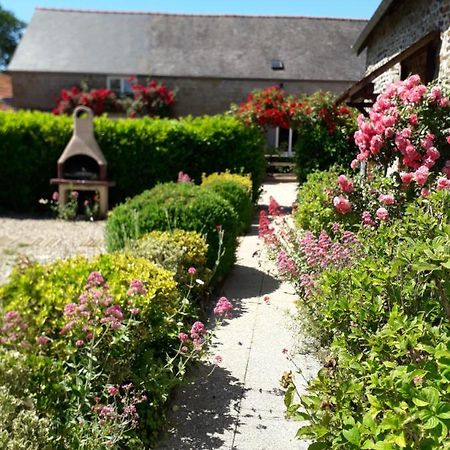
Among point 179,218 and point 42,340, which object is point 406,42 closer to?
point 179,218

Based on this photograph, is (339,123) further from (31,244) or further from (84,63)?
(84,63)

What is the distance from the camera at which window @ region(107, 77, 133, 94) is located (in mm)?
24422

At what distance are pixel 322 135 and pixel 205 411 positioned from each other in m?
9.53

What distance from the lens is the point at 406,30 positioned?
944 centimetres

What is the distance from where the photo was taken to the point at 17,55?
24188 millimetres

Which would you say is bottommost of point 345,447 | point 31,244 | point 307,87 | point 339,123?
point 31,244

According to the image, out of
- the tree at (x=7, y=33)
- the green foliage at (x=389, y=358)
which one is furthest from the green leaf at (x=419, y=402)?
the tree at (x=7, y=33)

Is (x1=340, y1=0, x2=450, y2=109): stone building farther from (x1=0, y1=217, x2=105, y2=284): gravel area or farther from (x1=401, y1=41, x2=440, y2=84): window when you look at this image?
(x1=0, y1=217, x2=105, y2=284): gravel area

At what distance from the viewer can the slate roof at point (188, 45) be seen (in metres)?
24.0

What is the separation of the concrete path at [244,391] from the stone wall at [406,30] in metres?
4.18

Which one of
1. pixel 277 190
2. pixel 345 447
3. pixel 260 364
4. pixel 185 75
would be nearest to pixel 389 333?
pixel 345 447

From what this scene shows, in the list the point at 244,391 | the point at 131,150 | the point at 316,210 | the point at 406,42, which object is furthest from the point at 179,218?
the point at 131,150

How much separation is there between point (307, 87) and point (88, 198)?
47.1ft

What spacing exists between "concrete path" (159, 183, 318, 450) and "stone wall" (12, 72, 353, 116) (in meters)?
19.0
